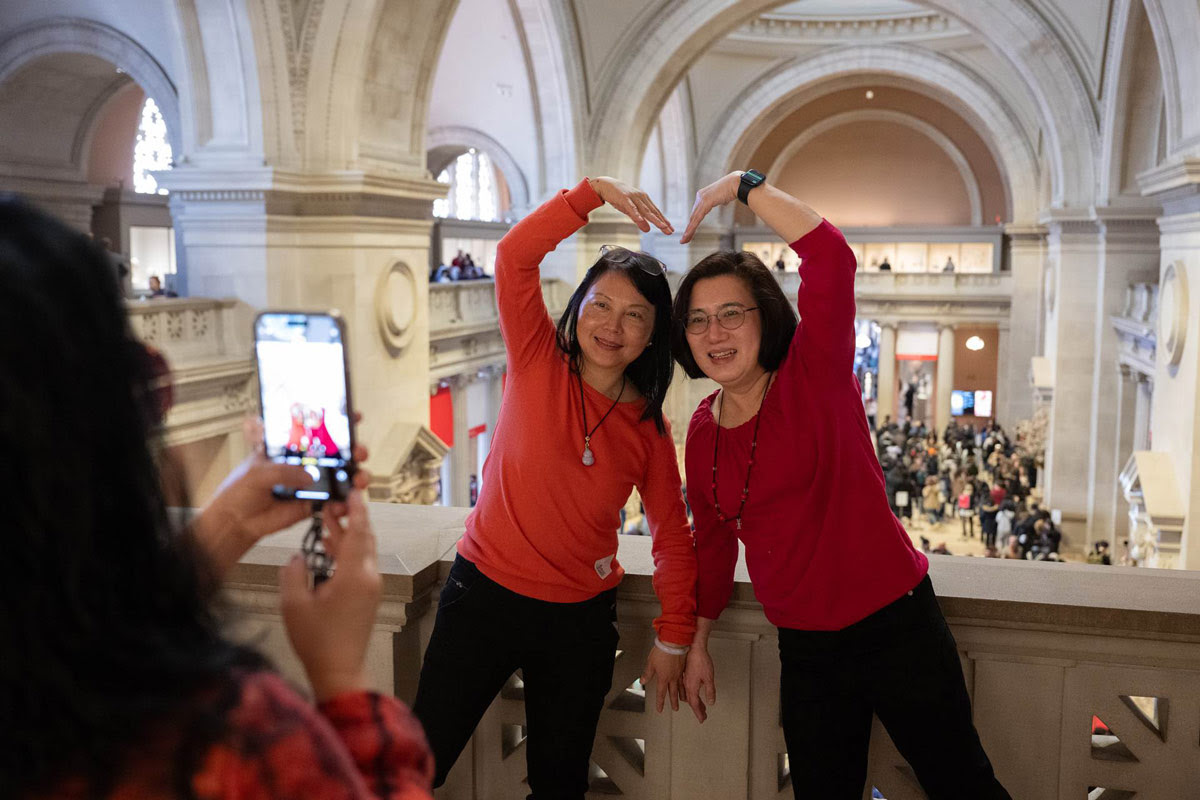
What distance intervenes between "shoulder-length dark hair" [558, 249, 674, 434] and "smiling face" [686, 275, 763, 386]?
0.36 feet

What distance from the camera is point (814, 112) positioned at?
3334 cm

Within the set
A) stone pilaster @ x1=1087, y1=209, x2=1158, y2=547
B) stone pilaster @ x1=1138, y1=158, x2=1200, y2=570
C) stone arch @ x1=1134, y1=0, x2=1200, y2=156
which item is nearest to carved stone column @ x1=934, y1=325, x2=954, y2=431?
stone pilaster @ x1=1087, y1=209, x2=1158, y2=547

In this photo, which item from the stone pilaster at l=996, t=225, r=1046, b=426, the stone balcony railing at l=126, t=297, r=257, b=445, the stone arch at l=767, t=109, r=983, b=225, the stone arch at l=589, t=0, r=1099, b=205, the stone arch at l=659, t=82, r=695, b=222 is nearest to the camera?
the stone balcony railing at l=126, t=297, r=257, b=445

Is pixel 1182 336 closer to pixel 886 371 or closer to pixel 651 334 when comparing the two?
pixel 651 334

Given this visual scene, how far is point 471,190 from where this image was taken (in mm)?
24984

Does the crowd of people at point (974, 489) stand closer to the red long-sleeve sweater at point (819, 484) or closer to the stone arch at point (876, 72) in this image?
the stone arch at point (876, 72)

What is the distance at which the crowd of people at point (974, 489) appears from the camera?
1391 cm

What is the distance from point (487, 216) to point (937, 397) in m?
15.4

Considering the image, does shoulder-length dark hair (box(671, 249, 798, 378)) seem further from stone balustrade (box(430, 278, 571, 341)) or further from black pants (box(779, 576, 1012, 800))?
stone balustrade (box(430, 278, 571, 341))

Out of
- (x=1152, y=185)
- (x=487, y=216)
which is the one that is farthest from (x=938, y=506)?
(x=487, y=216)

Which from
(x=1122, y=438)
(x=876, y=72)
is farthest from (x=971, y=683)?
(x=876, y=72)

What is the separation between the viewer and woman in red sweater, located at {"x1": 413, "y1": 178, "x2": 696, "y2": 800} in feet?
7.56

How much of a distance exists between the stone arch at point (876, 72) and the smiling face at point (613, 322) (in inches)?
941

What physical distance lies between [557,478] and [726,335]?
0.50 m
